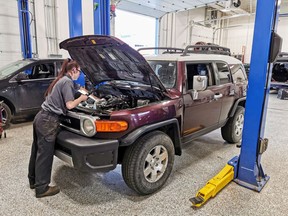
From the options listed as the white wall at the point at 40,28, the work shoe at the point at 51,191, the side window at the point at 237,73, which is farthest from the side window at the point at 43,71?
the side window at the point at 237,73

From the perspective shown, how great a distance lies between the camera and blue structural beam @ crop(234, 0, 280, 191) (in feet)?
7.44

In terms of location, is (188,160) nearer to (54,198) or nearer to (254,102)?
(254,102)

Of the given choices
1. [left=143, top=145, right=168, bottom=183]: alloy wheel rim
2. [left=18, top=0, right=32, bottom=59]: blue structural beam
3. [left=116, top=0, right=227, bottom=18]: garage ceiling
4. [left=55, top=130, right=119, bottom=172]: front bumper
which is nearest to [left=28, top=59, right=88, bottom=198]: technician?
[left=55, top=130, right=119, bottom=172]: front bumper

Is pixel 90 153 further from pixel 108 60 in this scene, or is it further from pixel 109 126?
pixel 108 60

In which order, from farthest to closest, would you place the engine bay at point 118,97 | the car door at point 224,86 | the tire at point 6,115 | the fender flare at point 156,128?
the tire at point 6,115, the car door at point 224,86, the engine bay at point 118,97, the fender flare at point 156,128

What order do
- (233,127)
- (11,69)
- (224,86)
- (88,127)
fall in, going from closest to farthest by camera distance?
1. (88,127)
2. (224,86)
3. (233,127)
4. (11,69)

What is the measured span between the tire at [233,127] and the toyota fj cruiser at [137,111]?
0.41 meters

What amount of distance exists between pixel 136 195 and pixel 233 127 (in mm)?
2238

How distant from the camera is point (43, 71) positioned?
5410 mm

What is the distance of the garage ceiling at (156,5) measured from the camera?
28.3ft

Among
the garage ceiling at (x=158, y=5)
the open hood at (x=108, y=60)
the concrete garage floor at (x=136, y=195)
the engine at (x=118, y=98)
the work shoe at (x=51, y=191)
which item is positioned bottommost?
the concrete garage floor at (x=136, y=195)

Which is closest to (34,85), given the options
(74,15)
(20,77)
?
(20,77)

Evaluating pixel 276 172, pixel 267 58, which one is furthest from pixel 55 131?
pixel 276 172

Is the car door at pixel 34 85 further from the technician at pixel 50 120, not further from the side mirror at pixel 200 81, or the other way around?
the side mirror at pixel 200 81
